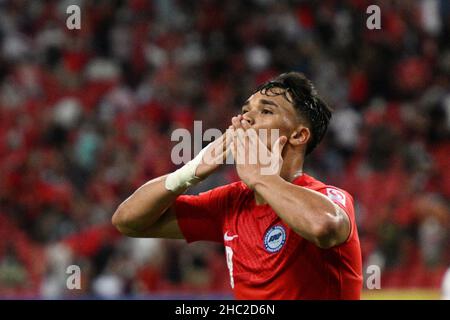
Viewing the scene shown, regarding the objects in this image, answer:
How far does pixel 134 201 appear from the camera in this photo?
3314 millimetres

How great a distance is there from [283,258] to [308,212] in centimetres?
30

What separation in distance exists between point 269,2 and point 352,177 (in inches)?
117

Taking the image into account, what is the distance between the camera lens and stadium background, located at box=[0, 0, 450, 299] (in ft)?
24.4

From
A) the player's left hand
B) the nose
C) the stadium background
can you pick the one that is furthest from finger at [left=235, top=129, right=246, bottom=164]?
the stadium background

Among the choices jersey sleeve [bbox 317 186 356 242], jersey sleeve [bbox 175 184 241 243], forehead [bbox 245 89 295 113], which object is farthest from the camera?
jersey sleeve [bbox 175 184 241 243]

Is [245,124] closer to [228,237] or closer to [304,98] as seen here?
[304,98]

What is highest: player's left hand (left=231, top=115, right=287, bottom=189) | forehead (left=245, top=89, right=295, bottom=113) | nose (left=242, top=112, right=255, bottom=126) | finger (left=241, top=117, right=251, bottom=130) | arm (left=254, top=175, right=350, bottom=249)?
forehead (left=245, top=89, right=295, bottom=113)

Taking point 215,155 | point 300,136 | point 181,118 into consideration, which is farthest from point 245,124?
point 181,118

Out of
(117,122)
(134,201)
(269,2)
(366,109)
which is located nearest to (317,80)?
(366,109)

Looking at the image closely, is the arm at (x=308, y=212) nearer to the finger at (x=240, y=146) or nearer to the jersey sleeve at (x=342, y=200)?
the jersey sleeve at (x=342, y=200)

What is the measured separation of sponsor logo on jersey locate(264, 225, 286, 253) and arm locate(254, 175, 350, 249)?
0.23 m

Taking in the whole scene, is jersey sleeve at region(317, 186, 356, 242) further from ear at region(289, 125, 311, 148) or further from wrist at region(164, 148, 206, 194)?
wrist at region(164, 148, 206, 194)

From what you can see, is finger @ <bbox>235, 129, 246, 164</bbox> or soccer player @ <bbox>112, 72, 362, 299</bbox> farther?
finger @ <bbox>235, 129, 246, 164</bbox>
